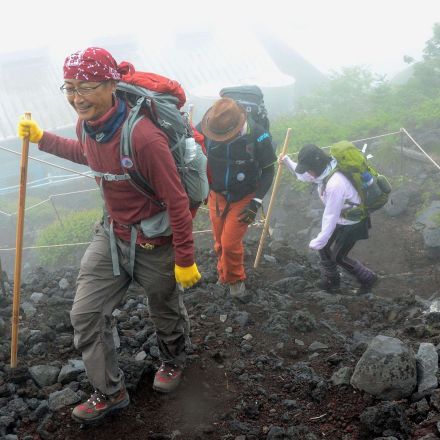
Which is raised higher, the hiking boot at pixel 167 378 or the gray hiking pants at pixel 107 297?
the gray hiking pants at pixel 107 297

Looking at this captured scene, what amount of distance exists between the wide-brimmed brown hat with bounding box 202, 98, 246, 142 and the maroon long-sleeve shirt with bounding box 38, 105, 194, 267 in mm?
1962

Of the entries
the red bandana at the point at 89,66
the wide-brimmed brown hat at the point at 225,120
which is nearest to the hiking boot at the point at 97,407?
the red bandana at the point at 89,66

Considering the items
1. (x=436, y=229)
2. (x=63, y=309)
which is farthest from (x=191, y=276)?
(x=436, y=229)

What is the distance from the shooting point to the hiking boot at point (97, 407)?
3673 mm

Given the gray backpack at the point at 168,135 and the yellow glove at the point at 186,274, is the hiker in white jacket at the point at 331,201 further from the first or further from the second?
the yellow glove at the point at 186,274

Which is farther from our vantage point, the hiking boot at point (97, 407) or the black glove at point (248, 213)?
the black glove at point (248, 213)

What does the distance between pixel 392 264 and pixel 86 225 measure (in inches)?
325

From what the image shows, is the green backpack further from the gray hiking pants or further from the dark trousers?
the gray hiking pants

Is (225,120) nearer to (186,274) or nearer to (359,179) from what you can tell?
(359,179)

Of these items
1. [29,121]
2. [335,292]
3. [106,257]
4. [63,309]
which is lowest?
[335,292]

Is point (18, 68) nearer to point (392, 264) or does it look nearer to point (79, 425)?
point (392, 264)

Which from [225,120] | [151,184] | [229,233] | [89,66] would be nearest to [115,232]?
[151,184]

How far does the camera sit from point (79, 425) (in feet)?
12.3

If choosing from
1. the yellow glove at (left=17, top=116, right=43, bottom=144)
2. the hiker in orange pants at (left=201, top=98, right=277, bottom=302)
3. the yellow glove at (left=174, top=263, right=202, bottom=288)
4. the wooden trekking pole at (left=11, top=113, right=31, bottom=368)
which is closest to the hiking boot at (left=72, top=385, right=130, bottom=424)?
the wooden trekking pole at (left=11, top=113, right=31, bottom=368)
